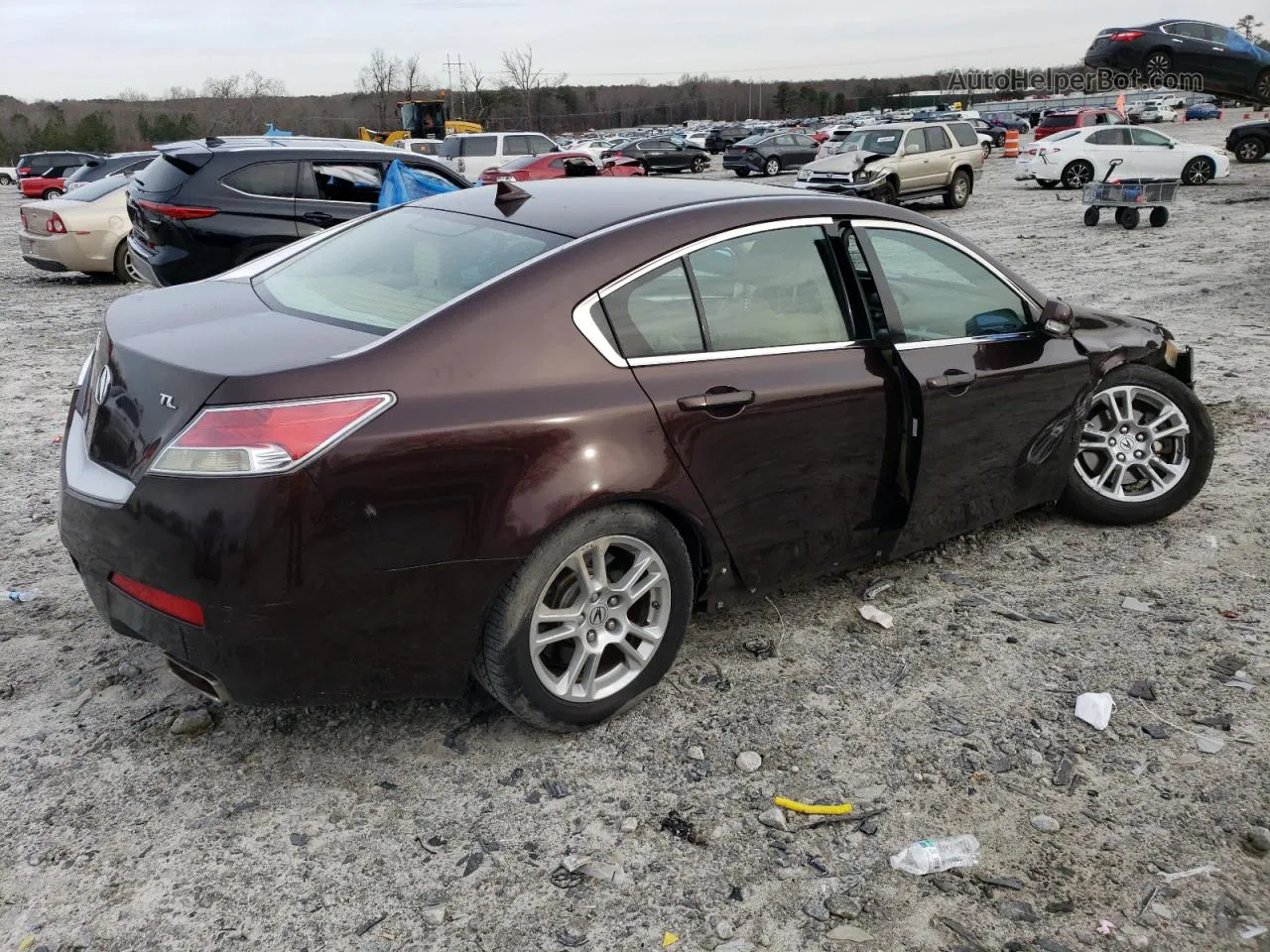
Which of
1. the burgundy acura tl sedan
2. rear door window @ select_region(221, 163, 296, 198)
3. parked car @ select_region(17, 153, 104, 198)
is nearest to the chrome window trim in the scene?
the burgundy acura tl sedan

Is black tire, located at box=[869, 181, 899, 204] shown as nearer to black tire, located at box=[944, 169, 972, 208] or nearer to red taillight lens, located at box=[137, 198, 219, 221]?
black tire, located at box=[944, 169, 972, 208]

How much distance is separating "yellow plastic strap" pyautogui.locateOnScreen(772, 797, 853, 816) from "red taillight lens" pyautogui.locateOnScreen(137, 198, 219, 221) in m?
7.89

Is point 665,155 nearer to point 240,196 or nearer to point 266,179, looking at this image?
point 266,179

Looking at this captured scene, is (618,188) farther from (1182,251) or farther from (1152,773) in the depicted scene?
(1182,251)

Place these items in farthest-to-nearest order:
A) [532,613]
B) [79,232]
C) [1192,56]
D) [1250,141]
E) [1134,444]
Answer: [1250,141] < [1192,56] < [79,232] < [1134,444] < [532,613]

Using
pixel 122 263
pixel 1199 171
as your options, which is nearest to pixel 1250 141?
pixel 1199 171

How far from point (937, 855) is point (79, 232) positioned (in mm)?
13481

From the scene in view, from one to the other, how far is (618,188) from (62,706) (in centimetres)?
258

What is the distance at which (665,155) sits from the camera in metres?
39.5

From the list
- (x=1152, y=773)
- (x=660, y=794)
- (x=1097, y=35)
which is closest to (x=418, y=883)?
(x=660, y=794)

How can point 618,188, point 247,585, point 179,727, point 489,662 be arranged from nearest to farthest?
point 247,585 < point 489,662 < point 179,727 < point 618,188

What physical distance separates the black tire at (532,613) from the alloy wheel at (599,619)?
2 cm

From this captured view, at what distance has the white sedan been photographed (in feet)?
81.5

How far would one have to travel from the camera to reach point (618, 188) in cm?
391
